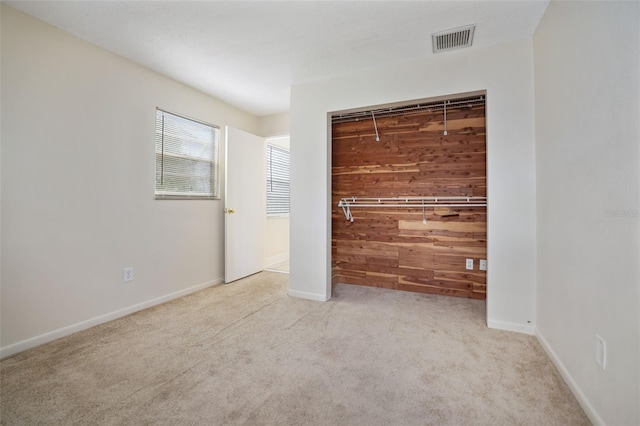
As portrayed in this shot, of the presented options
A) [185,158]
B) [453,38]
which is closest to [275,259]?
[185,158]

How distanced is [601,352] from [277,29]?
2791 mm

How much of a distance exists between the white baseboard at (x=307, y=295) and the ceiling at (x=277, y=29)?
236 cm

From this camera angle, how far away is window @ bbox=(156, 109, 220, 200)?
304cm

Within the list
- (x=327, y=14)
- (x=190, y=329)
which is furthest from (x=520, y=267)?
(x=190, y=329)

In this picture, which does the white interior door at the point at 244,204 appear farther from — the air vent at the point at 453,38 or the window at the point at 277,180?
the air vent at the point at 453,38

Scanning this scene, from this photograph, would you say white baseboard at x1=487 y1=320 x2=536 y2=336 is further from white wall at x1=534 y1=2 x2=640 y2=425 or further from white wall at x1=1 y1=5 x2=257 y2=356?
white wall at x1=1 y1=5 x2=257 y2=356

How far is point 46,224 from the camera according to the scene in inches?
84.1

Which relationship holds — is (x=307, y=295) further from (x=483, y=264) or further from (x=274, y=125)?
(x=274, y=125)

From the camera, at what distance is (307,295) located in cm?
314

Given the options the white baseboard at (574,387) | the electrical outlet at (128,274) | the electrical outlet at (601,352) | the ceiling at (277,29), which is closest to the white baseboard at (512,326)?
the white baseboard at (574,387)


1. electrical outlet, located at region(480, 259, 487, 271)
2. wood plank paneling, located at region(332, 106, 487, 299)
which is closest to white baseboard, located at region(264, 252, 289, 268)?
wood plank paneling, located at region(332, 106, 487, 299)

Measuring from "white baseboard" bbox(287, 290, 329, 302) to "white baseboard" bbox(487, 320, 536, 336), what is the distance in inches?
60.9

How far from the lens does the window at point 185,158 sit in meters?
3.04

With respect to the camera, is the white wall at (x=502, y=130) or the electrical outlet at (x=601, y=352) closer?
the electrical outlet at (x=601, y=352)
